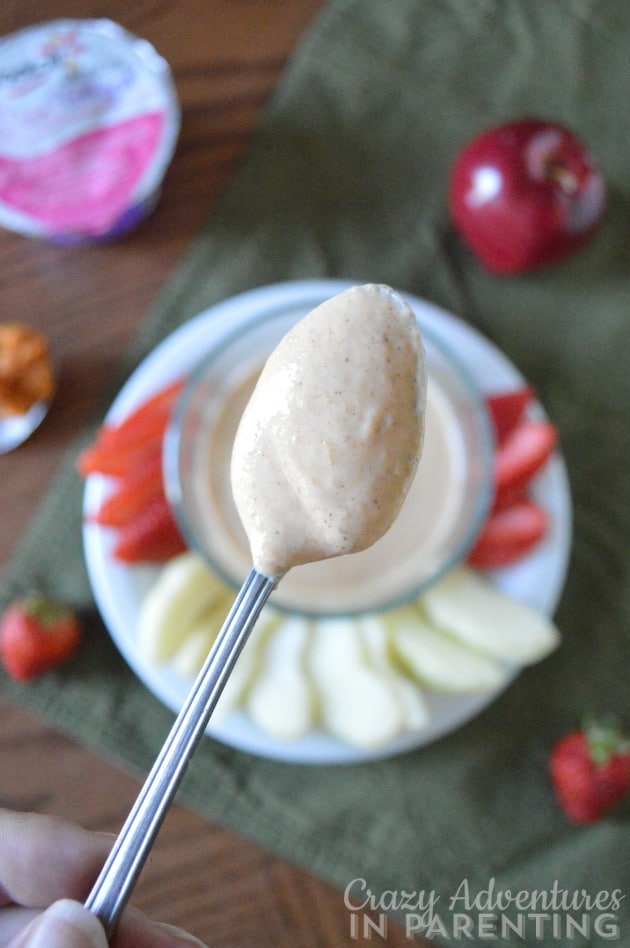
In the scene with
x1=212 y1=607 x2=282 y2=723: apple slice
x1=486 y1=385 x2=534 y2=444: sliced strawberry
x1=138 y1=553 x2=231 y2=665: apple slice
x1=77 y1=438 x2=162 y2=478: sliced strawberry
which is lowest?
x1=212 y1=607 x2=282 y2=723: apple slice

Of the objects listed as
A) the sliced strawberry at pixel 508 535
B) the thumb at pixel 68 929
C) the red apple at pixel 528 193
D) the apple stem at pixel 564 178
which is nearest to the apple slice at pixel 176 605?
the sliced strawberry at pixel 508 535

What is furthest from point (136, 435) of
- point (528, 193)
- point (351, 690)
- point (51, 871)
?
point (528, 193)

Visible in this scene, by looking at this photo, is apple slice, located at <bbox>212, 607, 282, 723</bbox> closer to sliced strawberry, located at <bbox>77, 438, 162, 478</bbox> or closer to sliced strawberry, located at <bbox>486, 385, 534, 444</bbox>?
sliced strawberry, located at <bbox>77, 438, 162, 478</bbox>

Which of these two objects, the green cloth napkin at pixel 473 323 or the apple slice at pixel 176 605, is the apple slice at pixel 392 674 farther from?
the apple slice at pixel 176 605

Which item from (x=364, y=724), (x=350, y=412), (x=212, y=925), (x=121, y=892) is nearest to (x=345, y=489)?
(x=350, y=412)

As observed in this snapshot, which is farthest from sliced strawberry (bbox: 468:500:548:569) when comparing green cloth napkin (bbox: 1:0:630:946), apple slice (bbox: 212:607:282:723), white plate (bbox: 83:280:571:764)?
apple slice (bbox: 212:607:282:723)

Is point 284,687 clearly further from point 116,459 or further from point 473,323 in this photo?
point 473,323
